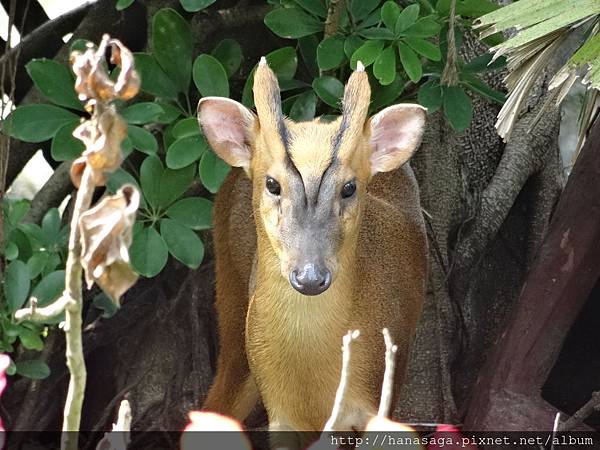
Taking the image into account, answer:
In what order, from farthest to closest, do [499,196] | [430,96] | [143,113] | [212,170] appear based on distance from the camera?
[499,196]
[430,96]
[212,170]
[143,113]

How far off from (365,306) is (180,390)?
134cm

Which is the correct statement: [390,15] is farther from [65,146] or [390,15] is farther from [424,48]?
[65,146]

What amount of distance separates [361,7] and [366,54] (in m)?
0.31

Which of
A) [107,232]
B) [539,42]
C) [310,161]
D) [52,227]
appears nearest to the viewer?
[107,232]

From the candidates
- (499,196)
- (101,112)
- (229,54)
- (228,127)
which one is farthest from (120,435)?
(499,196)

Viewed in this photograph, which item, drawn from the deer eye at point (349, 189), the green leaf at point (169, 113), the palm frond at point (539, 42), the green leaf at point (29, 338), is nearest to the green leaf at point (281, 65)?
the green leaf at point (169, 113)

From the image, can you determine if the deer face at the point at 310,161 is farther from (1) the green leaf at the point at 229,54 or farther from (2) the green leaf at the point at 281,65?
(1) the green leaf at the point at 229,54

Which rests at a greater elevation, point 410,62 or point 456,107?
point 410,62

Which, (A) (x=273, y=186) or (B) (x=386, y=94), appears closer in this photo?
(A) (x=273, y=186)

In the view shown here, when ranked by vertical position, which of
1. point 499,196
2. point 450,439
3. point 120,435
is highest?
point 120,435

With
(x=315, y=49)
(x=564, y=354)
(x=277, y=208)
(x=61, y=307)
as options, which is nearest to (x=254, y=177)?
(x=277, y=208)

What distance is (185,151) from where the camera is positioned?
348 cm

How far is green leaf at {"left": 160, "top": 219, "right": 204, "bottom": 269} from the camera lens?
3520 millimetres

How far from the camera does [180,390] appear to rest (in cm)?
441
